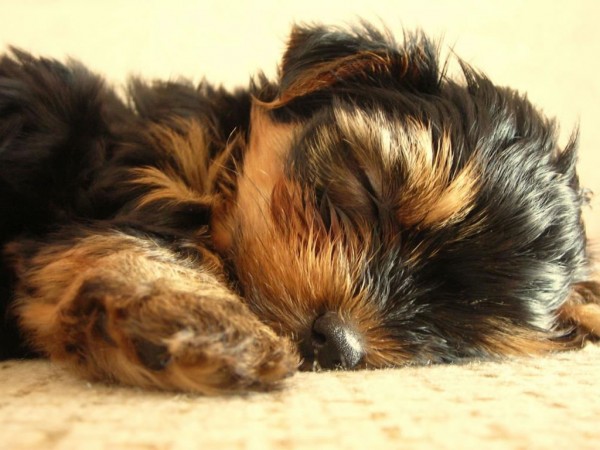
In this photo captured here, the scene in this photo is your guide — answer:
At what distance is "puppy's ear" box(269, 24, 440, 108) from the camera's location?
5.47 ft

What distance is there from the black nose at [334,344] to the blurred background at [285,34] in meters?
1.60

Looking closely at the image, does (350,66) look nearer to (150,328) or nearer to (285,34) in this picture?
(150,328)

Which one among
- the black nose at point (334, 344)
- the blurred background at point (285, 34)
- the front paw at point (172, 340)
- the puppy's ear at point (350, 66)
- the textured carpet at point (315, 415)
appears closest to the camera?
the textured carpet at point (315, 415)

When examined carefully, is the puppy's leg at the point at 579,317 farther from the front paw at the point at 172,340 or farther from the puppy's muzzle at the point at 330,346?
the front paw at the point at 172,340

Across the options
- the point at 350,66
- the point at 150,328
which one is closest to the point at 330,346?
the point at 150,328

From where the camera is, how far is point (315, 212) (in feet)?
4.83

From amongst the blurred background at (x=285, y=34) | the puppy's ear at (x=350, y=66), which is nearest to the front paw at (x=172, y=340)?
the puppy's ear at (x=350, y=66)

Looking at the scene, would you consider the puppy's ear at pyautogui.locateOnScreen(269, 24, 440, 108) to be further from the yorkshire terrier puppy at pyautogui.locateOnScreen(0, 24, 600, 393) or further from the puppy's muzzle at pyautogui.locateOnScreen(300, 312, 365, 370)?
the puppy's muzzle at pyautogui.locateOnScreen(300, 312, 365, 370)

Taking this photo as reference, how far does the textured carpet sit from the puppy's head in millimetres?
245

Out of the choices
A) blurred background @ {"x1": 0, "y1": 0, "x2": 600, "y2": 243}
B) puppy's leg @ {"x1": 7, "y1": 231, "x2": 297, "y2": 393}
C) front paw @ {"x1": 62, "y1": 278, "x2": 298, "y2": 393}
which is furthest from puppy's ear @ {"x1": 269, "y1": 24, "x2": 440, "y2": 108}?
blurred background @ {"x1": 0, "y1": 0, "x2": 600, "y2": 243}

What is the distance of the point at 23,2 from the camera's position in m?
2.83

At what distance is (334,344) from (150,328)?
422 millimetres

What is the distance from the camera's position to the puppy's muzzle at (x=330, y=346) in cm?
131

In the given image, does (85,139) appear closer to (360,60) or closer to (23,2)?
(360,60)
